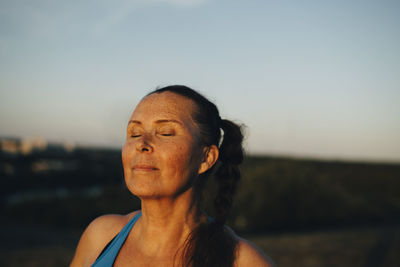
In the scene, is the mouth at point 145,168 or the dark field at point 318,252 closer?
the mouth at point 145,168

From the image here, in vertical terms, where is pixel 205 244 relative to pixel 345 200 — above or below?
above

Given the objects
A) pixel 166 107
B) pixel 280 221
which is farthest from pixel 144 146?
pixel 280 221

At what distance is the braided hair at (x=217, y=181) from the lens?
6.04 ft

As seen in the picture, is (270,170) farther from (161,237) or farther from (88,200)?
(161,237)

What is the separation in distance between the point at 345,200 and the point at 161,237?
17733 millimetres

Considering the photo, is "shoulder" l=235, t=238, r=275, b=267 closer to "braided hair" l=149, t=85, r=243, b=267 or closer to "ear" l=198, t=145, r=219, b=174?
"braided hair" l=149, t=85, r=243, b=267

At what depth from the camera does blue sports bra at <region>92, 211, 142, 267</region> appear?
2.00 m

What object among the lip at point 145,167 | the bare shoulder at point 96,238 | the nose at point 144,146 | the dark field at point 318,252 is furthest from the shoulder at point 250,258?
the dark field at point 318,252

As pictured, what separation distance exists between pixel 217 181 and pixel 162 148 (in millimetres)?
708

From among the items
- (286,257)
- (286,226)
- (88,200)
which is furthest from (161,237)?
(88,200)

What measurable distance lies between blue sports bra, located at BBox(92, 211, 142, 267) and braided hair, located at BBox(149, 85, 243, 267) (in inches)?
19.0

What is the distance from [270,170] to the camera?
17.7 metres

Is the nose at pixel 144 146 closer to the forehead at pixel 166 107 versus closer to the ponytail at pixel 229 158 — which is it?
the forehead at pixel 166 107

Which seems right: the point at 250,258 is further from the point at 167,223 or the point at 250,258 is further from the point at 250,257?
the point at 167,223
